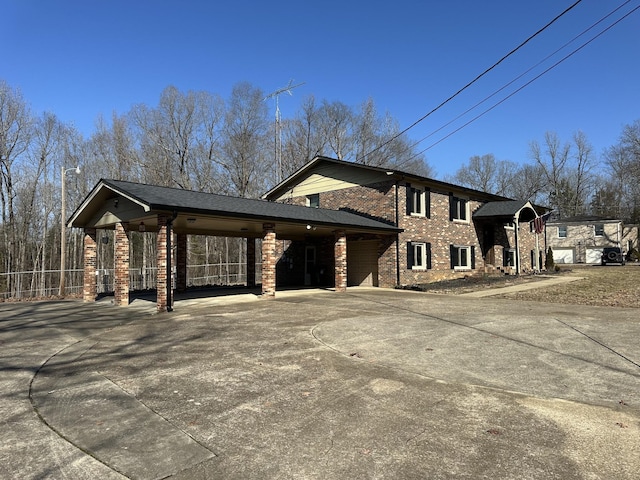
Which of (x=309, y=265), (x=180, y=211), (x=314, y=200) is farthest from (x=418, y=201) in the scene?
(x=180, y=211)

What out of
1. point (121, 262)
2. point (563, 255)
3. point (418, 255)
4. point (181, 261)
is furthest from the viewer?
point (563, 255)

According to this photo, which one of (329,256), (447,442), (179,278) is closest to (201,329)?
(447,442)

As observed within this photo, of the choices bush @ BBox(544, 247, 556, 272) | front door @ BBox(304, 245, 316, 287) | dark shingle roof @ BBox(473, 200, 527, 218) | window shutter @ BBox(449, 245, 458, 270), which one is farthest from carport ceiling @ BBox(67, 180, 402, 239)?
bush @ BBox(544, 247, 556, 272)

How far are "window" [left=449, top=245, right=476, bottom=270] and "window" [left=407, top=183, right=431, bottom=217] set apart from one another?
3229 millimetres

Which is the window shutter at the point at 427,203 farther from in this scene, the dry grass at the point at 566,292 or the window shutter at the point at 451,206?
the dry grass at the point at 566,292

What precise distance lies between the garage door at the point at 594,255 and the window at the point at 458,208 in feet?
98.9

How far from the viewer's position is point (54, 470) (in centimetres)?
314

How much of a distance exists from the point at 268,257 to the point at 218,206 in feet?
9.41

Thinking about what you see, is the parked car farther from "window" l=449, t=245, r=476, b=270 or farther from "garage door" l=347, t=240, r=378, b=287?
"garage door" l=347, t=240, r=378, b=287

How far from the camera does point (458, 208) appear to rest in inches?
974

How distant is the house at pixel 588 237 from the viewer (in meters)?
45.3

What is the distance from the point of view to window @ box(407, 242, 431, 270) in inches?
818

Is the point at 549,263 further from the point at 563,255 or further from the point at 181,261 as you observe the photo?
the point at 181,261

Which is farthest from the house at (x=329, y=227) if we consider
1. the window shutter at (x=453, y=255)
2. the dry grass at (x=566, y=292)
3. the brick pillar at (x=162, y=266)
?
the dry grass at (x=566, y=292)
